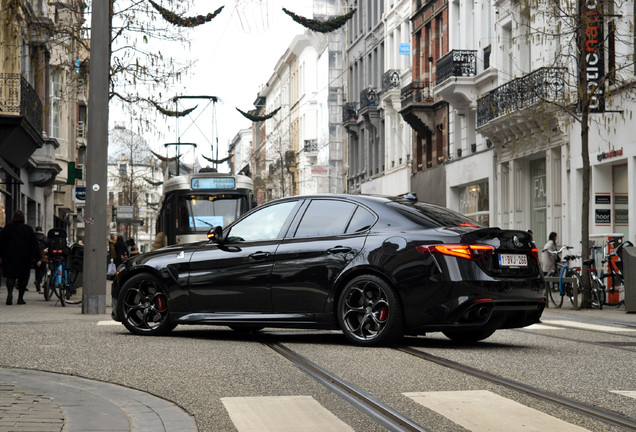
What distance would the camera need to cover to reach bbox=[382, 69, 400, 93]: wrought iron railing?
166ft

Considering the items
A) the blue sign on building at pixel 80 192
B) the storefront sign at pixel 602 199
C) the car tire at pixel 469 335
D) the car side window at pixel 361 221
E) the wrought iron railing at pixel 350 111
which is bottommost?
the car tire at pixel 469 335

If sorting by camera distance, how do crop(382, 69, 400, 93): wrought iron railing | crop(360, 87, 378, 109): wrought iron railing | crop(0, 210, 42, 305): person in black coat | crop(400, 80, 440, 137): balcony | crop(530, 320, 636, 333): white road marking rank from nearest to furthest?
crop(530, 320, 636, 333): white road marking
crop(0, 210, 42, 305): person in black coat
crop(400, 80, 440, 137): balcony
crop(382, 69, 400, 93): wrought iron railing
crop(360, 87, 378, 109): wrought iron railing

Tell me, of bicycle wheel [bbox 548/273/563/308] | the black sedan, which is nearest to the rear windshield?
the black sedan

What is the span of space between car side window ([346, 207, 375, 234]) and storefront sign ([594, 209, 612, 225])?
1883 centimetres

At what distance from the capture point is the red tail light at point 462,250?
9727mm

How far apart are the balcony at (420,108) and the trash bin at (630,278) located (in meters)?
24.7

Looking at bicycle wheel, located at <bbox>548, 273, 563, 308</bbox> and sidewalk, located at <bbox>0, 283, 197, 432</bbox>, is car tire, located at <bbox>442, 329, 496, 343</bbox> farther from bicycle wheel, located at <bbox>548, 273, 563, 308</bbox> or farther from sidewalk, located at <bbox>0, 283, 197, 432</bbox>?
bicycle wheel, located at <bbox>548, 273, 563, 308</bbox>

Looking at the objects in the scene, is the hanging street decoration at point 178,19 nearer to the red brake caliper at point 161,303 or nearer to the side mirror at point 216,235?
the red brake caliper at point 161,303

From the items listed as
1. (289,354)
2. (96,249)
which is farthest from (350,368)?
(96,249)

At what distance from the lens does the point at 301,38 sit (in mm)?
85188

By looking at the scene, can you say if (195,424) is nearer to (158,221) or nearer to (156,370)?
(156,370)

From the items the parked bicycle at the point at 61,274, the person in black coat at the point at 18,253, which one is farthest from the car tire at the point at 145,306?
the person in black coat at the point at 18,253

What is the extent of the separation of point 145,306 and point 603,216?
18.9 m

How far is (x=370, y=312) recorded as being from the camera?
33.3 feet
